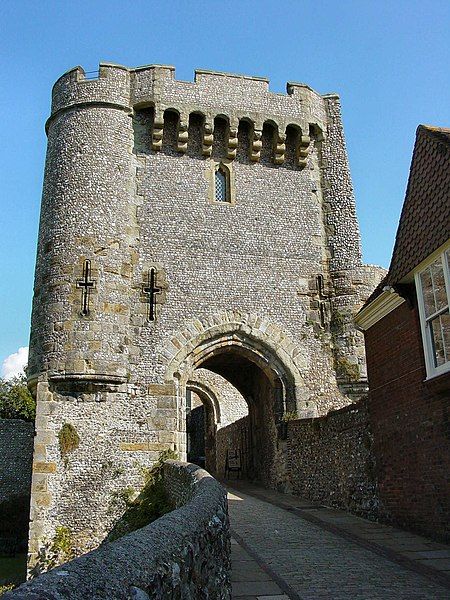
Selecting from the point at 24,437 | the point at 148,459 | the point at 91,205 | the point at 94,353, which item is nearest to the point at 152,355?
the point at 94,353

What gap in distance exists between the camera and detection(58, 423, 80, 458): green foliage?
45.2 feet

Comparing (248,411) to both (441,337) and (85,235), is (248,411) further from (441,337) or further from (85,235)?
(441,337)

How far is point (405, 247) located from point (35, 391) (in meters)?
10.1

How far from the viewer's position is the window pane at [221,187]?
17422mm

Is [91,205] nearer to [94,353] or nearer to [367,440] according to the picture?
[94,353]

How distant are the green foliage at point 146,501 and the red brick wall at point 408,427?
5365 mm

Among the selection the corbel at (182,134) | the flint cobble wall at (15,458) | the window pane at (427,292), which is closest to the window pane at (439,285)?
the window pane at (427,292)

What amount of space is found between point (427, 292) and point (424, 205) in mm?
1415

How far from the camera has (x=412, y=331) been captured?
941cm

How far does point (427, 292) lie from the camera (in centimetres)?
886

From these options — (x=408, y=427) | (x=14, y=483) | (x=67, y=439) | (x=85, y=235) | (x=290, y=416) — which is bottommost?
(x=14, y=483)

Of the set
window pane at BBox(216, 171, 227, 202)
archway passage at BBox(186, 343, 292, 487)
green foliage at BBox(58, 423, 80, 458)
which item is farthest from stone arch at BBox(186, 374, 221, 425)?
green foliage at BBox(58, 423, 80, 458)

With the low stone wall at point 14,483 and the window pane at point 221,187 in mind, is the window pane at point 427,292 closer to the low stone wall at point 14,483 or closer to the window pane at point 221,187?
the window pane at point 221,187

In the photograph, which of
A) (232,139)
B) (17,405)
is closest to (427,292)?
(232,139)
